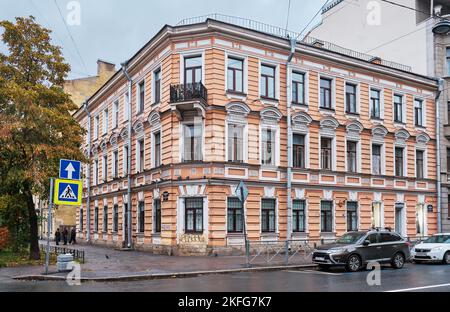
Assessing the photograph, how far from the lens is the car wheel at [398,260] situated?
18.7m

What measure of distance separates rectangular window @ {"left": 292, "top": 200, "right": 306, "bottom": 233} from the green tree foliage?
451 inches

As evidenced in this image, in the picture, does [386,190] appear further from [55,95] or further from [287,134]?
[55,95]

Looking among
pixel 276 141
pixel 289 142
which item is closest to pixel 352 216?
pixel 289 142

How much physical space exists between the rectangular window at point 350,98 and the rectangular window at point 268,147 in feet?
20.2

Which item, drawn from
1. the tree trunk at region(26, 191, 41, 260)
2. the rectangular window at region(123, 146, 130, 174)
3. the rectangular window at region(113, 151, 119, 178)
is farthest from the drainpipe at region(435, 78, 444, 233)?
the tree trunk at region(26, 191, 41, 260)

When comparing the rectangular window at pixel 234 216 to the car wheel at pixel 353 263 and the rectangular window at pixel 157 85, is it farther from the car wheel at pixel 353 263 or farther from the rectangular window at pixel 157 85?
the car wheel at pixel 353 263

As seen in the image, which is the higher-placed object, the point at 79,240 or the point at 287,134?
the point at 287,134

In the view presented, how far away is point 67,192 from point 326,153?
16.2 metres

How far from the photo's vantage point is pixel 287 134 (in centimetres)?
2578

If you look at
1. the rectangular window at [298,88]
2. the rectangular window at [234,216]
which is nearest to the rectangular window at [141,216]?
the rectangular window at [234,216]

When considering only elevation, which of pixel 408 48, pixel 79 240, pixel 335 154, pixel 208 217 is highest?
pixel 408 48

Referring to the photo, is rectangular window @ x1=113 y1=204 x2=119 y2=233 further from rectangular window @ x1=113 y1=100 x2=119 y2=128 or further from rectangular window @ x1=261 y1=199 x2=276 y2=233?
rectangular window @ x1=261 y1=199 x2=276 y2=233
